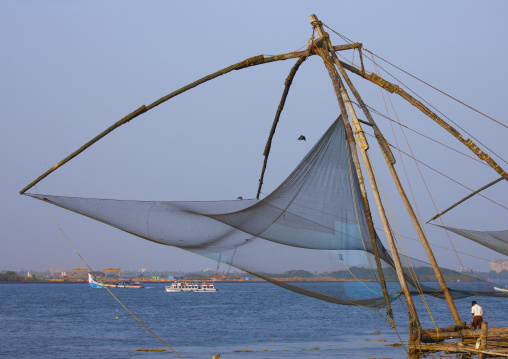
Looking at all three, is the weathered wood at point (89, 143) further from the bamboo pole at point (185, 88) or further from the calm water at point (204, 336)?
the calm water at point (204, 336)

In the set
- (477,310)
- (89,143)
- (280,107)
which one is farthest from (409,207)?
(477,310)

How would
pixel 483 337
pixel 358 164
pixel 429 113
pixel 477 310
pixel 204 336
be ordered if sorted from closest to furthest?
pixel 483 337 < pixel 358 164 < pixel 429 113 < pixel 477 310 < pixel 204 336

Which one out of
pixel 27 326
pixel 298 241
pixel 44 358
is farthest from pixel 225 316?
pixel 298 241

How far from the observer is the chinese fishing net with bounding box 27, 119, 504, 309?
962 centimetres

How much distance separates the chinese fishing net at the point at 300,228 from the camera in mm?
9617

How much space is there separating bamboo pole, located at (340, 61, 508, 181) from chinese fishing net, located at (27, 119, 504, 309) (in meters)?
0.94

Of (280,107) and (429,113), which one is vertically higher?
(280,107)

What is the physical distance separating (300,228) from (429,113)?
2.73 meters

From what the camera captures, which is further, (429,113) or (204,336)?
(204,336)

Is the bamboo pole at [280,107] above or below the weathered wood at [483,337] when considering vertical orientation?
above

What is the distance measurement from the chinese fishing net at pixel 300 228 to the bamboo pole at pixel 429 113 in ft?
3.07

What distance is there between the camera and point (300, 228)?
10.1m

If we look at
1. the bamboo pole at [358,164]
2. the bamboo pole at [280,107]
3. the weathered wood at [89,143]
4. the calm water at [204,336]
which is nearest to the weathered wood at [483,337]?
Result: the bamboo pole at [358,164]

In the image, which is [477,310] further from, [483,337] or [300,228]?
[300,228]
